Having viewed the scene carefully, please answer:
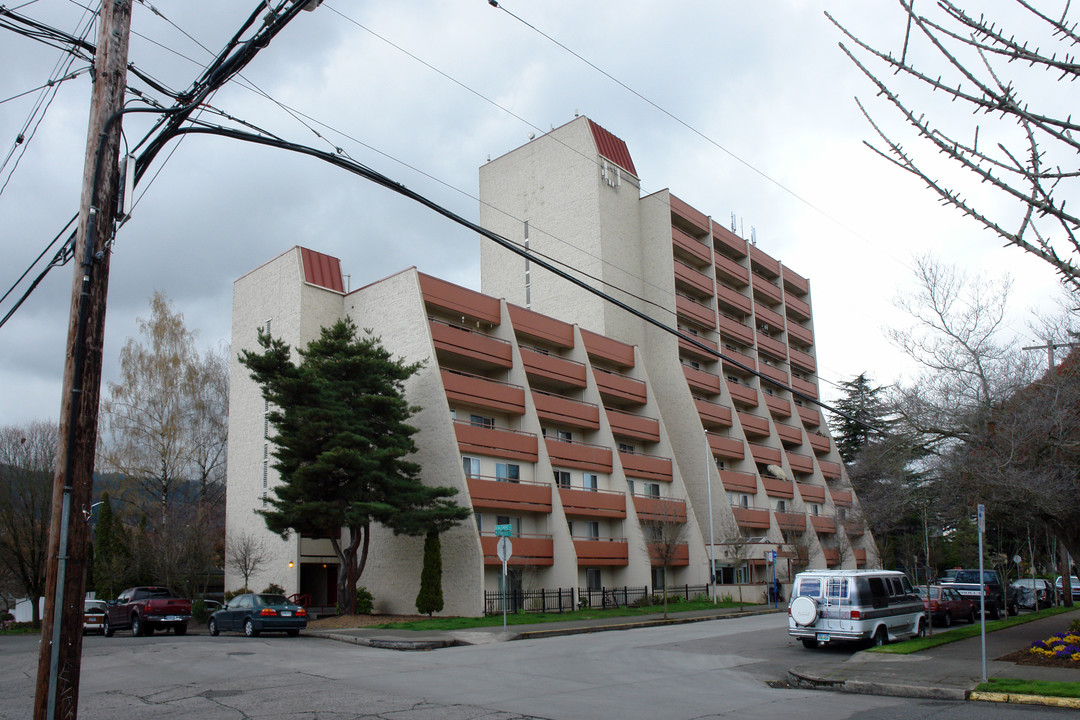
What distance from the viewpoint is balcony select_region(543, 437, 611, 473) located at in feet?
134

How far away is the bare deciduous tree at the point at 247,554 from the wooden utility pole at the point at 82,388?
103 ft

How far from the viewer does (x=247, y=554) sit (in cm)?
3803

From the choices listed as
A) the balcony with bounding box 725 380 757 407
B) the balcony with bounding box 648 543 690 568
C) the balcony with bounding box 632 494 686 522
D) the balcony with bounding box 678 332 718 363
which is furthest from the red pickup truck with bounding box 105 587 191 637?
the balcony with bounding box 725 380 757 407

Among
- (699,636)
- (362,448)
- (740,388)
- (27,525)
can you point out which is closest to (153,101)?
(699,636)

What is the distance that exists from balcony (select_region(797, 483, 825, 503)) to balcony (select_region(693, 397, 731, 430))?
386 inches

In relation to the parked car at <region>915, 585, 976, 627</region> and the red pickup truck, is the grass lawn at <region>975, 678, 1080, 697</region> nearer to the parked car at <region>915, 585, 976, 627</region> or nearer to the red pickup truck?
the parked car at <region>915, 585, 976, 627</region>

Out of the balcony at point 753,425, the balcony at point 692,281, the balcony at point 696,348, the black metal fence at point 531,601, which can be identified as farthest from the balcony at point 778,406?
the black metal fence at point 531,601

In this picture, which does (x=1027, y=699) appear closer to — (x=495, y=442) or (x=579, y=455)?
(x=495, y=442)

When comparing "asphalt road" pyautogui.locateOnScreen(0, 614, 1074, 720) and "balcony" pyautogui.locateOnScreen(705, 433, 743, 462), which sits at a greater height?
"balcony" pyautogui.locateOnScreen(705, 433, 743, 462)

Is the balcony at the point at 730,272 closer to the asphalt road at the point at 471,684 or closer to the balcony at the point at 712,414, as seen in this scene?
the balcony at the point at 712,414

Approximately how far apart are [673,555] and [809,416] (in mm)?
33490

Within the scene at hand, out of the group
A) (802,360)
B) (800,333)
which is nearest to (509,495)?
(802,360)

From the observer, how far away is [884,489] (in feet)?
71.0

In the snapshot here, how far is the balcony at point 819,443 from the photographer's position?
6744cm
